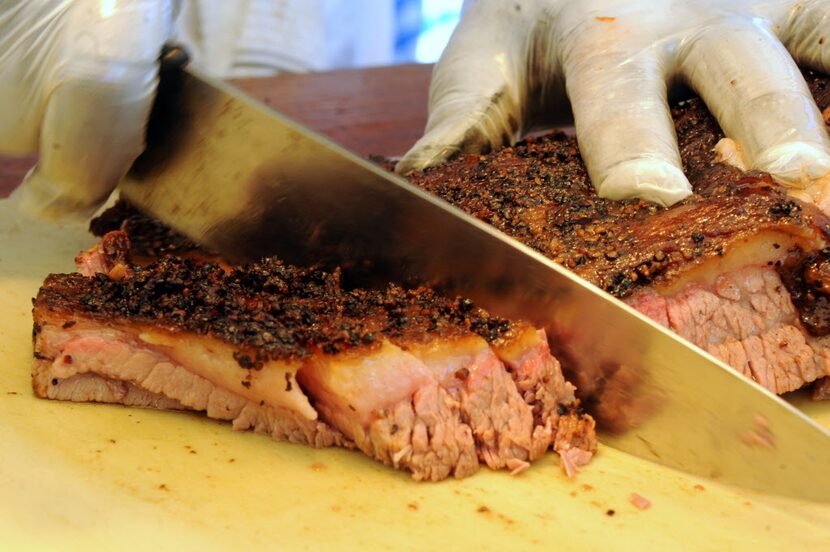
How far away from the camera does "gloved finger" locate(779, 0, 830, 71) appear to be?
126 inches

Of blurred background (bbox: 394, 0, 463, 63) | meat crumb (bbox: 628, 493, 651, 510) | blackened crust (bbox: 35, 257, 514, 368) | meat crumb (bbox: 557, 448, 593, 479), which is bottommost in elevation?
blurred background (bbox: 394, 0, 463, 63)

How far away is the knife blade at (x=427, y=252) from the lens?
2176mm

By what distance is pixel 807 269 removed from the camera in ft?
8.15

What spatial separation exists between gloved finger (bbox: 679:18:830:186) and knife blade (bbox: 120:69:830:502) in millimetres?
937

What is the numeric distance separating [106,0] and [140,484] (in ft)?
5.01

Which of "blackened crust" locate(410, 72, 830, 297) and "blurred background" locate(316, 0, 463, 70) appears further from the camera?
"blurred background" locate(316, 0, 463, 70)

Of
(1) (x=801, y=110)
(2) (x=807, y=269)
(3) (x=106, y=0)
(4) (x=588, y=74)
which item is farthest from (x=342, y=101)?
(2) (x=807, y=269)

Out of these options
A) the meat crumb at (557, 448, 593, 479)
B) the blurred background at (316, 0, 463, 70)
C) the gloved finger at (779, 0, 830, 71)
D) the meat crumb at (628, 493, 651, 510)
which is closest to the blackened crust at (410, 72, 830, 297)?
the gloved finger at (779, 0, 830, 71)

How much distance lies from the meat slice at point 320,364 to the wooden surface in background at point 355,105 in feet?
7.74

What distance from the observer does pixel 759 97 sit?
115 inches

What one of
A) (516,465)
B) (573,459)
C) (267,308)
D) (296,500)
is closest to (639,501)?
(573,459)

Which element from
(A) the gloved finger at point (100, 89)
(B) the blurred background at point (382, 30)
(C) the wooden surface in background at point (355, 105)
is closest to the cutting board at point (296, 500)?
(A) the gloved finger at point (100, 89)

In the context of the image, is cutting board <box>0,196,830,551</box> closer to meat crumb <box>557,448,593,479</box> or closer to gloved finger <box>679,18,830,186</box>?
meat crumb <box>557,448,593,479</box>

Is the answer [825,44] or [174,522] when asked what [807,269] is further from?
[174,522]
